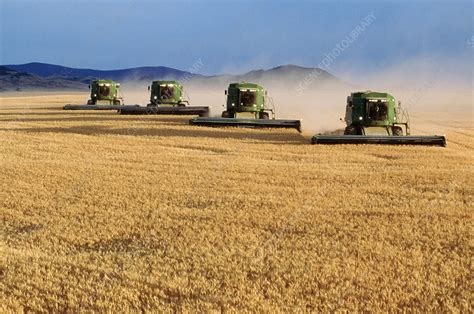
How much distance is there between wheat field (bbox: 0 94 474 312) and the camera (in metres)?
5.16

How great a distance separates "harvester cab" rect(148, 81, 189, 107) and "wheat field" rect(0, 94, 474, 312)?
56.0 feet

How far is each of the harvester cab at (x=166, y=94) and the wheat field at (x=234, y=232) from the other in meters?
17.1

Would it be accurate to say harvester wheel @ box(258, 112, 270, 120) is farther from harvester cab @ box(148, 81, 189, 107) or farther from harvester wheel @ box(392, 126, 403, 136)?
harvester cab @ box(148, 81, 189, 107)

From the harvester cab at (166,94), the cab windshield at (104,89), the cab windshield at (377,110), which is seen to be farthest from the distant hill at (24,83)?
the cab windshield at (377,110)

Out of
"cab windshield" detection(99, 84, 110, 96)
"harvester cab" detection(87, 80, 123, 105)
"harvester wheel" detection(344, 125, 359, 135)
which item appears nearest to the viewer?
"harvester wheel" detection(344, 125, 359, 135)

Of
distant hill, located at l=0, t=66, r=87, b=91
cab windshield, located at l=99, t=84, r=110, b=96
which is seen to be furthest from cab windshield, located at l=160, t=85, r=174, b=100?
distant hill, located at l=0, t=66, r=87, b=91

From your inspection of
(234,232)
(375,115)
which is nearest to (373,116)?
(375,115)

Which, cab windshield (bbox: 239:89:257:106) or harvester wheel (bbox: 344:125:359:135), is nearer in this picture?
harvester wheel (bbox: 344:125:359:135)

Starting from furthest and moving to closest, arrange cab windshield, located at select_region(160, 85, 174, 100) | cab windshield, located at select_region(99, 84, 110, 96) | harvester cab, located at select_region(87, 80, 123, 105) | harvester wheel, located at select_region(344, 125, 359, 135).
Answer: cab windshield, located at select_region(99, 84, 110, 96), harvester cab, located at select_region(87, 80, 123, 105), cab windshield, located at select_region(160, 85, 174, 100), harvester wheel, located at select_region(344, 125, 359, 135)

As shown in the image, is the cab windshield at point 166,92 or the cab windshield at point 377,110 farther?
the cab windshield at point 166,92

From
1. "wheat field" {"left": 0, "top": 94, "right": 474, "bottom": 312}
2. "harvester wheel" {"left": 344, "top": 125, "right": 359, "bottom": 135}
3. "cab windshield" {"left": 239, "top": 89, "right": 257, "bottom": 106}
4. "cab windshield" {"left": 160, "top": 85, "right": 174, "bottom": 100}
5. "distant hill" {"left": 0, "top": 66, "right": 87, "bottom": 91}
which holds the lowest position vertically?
"wheat field" {"left": 0, "top": 94, "right": 474, "bottom": 312}

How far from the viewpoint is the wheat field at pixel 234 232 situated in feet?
16.9

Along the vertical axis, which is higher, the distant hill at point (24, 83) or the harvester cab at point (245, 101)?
the distant hill at point (24, 83)

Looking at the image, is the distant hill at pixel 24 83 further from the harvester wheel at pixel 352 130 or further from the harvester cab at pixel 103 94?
the harvester wheel at pixel 352 130
